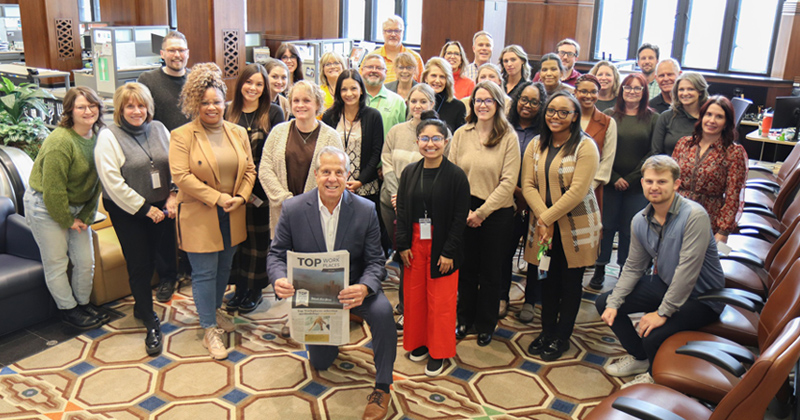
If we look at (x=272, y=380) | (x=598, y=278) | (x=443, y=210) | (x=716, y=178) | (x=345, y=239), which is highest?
(x=716, y=178)

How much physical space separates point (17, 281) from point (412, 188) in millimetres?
2275

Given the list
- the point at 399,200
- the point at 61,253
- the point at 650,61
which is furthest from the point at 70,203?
the point at 650,61

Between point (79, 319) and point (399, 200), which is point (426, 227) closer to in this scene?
point (399, 200)

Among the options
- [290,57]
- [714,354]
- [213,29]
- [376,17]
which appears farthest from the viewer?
[376,17]

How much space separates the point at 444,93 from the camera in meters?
4.07

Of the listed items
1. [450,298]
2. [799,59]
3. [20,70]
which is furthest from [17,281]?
[799,59]

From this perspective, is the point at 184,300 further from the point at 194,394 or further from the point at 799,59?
the point at 799,59

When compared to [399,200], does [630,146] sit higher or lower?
higher

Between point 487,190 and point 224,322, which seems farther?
point 224,322

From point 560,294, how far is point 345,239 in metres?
1.28

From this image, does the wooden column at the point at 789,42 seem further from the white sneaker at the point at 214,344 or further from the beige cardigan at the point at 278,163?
the white sneaker at the point at 214,344

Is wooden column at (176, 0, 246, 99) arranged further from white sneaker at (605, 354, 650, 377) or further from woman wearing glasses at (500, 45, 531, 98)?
white sneaker at (605, 354, 650, 377)

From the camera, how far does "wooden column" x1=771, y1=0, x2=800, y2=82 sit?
291 inches

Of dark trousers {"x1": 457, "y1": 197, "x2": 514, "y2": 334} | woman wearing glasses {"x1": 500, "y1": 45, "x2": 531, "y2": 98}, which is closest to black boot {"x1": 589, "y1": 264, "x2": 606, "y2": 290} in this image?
dark trousers {"x1": 457, "y1": 197, "x2": 514, "y2": 334}
